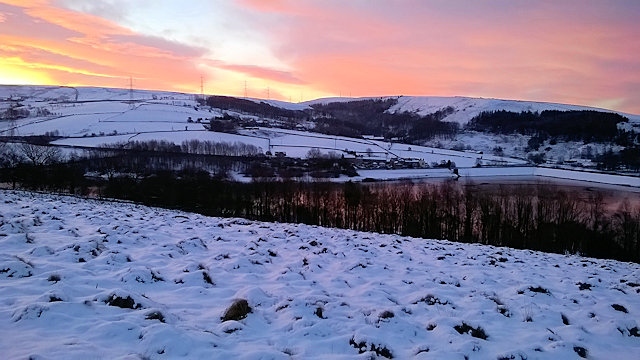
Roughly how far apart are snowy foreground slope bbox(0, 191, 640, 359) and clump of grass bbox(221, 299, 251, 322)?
6.6 inches

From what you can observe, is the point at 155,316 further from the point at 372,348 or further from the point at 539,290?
the point at 539,290

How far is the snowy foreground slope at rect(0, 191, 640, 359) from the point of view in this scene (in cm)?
587

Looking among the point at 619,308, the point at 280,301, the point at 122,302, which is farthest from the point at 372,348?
the point at 619,308

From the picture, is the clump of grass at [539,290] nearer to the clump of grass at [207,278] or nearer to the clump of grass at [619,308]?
the clump of grass at [619,308]

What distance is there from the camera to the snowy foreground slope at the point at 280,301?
5.87m

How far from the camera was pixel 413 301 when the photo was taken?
29.1 ft

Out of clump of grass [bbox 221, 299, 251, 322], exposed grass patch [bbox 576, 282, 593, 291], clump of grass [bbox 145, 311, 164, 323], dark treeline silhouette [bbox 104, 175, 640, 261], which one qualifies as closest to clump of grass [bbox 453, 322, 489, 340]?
clump of grass [bbox 221, 299, 251, 322]

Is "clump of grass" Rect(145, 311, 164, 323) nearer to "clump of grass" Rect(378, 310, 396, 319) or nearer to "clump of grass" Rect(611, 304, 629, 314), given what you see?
"clump of grass" Rect(378, 310, 396, 319)

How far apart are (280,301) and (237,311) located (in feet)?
3.57

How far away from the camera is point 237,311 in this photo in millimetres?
7324

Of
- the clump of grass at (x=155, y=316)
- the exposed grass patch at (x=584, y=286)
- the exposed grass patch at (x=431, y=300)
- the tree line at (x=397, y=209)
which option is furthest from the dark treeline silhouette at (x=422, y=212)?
the clump of grass at (x=155, y=316)

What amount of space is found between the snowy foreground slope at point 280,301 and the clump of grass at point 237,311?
17 cm

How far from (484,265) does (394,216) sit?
127 ft

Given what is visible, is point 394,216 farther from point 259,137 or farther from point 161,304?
point 259,137
